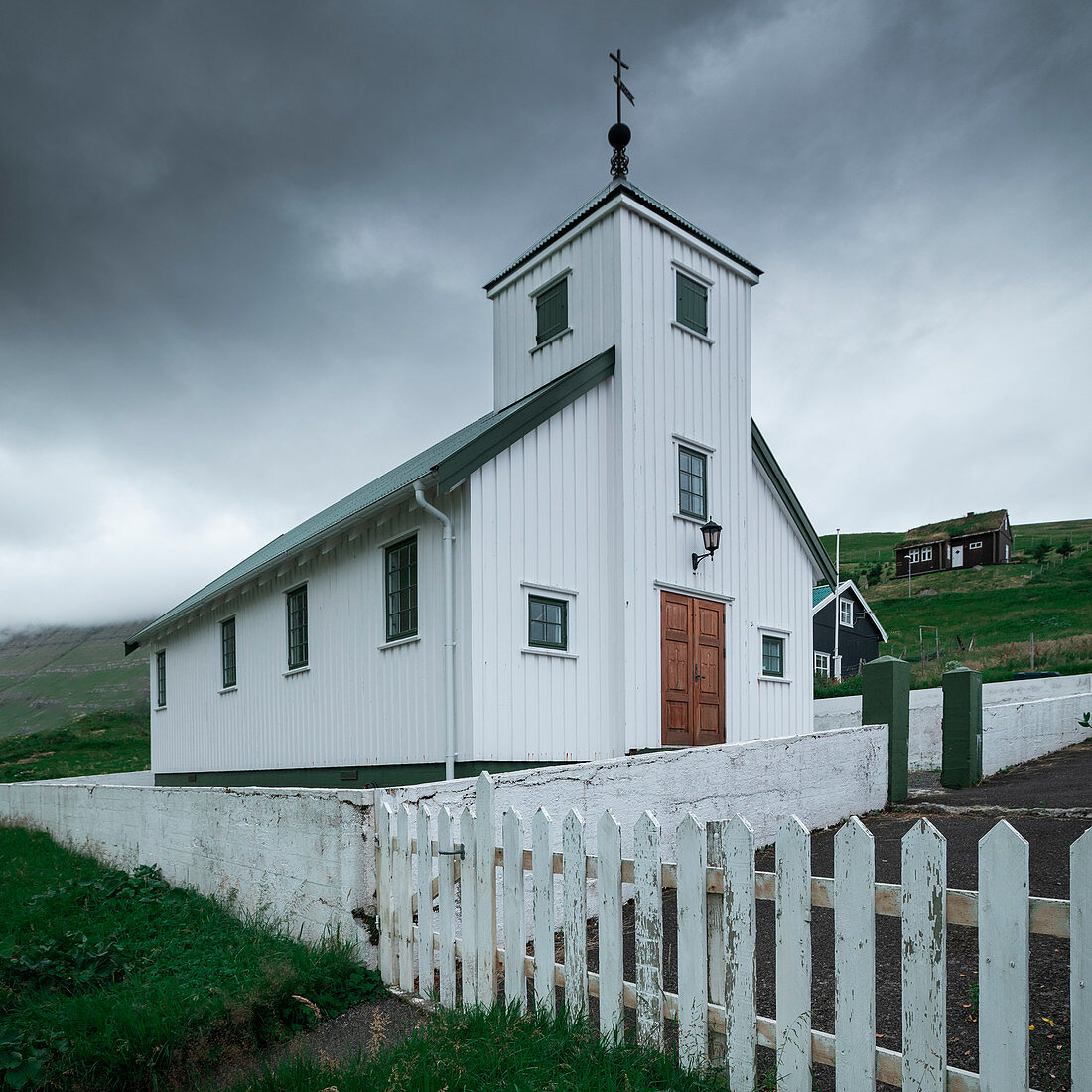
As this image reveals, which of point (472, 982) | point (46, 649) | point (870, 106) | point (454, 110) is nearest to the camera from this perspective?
point (472, 982)

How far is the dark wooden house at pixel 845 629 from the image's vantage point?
144 ft

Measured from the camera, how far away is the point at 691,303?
13508 millimetres

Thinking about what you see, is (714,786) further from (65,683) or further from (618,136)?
(65,683)

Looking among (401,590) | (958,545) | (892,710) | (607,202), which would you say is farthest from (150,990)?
(958,545)

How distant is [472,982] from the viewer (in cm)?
473

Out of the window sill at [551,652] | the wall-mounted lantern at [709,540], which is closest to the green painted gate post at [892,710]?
the wall-mounted lantern at [709,540]

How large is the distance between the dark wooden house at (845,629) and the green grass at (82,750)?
100ft

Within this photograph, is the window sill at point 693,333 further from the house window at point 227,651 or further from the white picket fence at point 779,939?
the house window at point 227,651

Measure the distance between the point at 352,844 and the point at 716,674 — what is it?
8096 millimetres

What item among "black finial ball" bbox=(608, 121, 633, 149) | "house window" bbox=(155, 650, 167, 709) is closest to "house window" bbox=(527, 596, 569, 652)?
"black finial ball" bbox=(608, 121, 633, 149)

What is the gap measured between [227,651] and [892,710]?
12.2 m

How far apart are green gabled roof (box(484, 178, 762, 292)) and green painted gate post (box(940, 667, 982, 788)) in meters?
7.19

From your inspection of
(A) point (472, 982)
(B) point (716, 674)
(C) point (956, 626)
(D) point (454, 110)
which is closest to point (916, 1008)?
(A) point (472, 982)

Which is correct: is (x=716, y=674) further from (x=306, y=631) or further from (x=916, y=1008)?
(x=916, y=1008)
